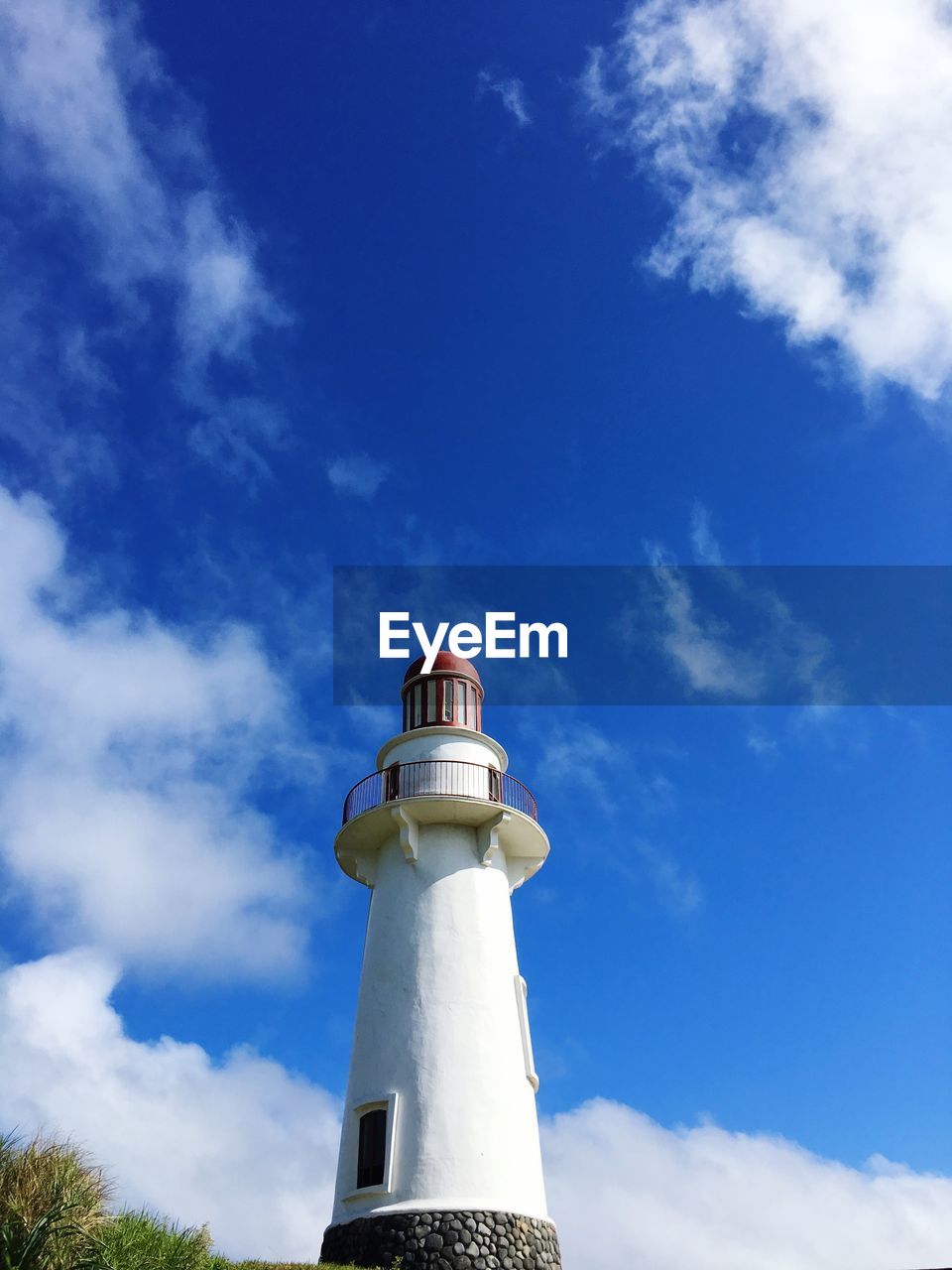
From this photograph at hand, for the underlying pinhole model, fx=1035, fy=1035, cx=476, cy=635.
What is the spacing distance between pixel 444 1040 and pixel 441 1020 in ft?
1.32

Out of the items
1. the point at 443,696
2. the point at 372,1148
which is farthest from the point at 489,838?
the point at 372,1148

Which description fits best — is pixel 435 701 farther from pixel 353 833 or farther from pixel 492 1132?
pixel 492 1132

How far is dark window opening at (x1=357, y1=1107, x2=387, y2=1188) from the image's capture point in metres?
20.2

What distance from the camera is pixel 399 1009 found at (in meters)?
21.8

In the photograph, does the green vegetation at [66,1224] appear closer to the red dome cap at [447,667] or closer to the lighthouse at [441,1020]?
the lighthouse at [441,1020]

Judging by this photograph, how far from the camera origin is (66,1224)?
37.8 feet

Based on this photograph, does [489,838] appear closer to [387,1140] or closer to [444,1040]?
[444,1040]

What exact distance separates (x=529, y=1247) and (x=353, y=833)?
31.3ft

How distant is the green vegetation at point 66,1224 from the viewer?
11211 millimetres

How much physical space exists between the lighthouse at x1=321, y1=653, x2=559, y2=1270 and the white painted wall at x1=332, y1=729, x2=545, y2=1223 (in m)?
0.03

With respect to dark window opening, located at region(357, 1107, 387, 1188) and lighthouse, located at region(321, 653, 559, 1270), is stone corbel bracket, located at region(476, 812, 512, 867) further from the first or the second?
dark window opening, located at region(357, 1107, 387, 1188)

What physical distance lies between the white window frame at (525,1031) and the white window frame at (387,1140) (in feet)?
10.4

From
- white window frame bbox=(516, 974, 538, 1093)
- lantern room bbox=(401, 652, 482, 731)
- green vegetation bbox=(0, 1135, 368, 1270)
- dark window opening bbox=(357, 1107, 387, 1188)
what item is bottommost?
green vegetation bbox=(0, 1135, 368, 1270)

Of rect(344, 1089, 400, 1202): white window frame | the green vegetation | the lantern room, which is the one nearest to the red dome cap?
the lantern room
